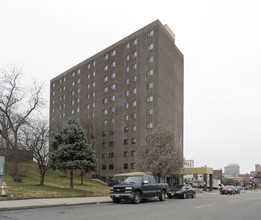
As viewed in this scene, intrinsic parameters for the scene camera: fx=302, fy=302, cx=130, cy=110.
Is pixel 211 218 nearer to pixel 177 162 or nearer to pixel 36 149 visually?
pixel 36 149

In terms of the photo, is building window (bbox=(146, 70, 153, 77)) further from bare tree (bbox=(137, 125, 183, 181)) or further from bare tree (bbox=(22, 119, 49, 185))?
bare tree (bbox=(22, 119, 49, 185))

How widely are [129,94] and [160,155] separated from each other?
3279 centimetres

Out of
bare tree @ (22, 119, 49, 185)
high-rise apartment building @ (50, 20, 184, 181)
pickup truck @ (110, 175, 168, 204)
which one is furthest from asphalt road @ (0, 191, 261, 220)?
high-rise apartment building @ (50, 20, 184, 181)

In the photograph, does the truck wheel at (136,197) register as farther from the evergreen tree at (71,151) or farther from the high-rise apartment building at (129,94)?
the high-rise apartment building at (129,94)

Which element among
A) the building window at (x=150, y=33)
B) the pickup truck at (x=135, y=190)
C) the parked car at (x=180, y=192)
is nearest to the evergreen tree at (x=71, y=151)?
the parked car at (x=180, y=192)

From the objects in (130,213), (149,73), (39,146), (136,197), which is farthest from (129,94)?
(130,213)

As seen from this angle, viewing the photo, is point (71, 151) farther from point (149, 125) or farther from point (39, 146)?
point (149, 125)

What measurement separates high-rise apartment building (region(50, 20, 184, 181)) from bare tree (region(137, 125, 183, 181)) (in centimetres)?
2173

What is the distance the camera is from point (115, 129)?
68000 mm

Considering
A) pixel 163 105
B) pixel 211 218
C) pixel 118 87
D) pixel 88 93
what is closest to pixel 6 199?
pixel 211 218

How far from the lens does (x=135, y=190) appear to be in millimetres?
19500

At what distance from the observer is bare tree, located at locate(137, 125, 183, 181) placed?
33.9 meters

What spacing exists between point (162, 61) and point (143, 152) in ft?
103

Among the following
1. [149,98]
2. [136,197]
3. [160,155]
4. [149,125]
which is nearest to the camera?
[136,197]
